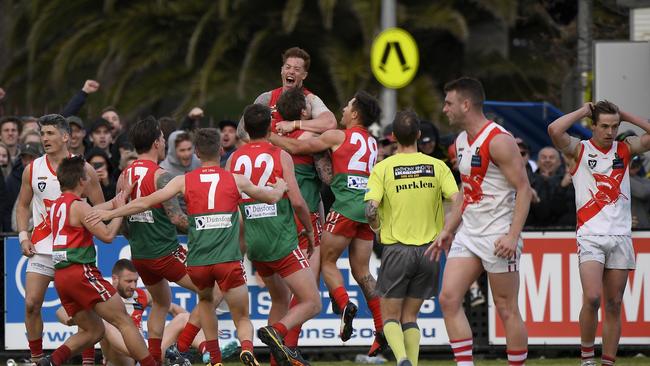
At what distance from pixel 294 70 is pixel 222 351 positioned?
2747 mm

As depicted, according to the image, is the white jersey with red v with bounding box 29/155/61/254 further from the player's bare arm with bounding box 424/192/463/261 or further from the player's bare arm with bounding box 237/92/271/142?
the player's bare arm with bounding box 424/192/463/261

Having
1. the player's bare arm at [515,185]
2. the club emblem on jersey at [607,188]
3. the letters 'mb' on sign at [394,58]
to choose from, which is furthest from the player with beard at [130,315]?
the letters 'mb' on sign at [394,58]

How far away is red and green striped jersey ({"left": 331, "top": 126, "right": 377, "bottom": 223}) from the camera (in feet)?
43.8

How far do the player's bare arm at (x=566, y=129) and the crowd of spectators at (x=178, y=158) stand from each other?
2.90 meters

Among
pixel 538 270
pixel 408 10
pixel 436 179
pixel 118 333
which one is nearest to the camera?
pixel 436 179

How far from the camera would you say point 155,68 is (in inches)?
1031

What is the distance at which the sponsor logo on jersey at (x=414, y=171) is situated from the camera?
1224 cm

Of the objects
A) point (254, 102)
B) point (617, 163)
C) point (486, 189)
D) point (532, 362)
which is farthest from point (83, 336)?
point (532, 362)

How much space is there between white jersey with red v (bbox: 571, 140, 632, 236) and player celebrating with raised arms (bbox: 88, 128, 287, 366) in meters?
2.73

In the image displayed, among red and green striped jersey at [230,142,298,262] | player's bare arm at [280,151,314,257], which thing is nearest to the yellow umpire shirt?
player's bare arm at [280,151,314,257]

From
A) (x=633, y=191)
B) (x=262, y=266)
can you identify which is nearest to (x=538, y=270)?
(x=633, y=191)

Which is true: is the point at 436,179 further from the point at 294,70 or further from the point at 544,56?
the point at 544,56

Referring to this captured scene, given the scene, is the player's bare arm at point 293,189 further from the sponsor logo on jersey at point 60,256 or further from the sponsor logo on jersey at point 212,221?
the sponsor logo on jersey at point 60,256

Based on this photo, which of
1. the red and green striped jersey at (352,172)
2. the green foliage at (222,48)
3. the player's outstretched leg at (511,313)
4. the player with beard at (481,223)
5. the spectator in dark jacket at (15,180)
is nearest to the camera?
the player with beard at (481,223)
